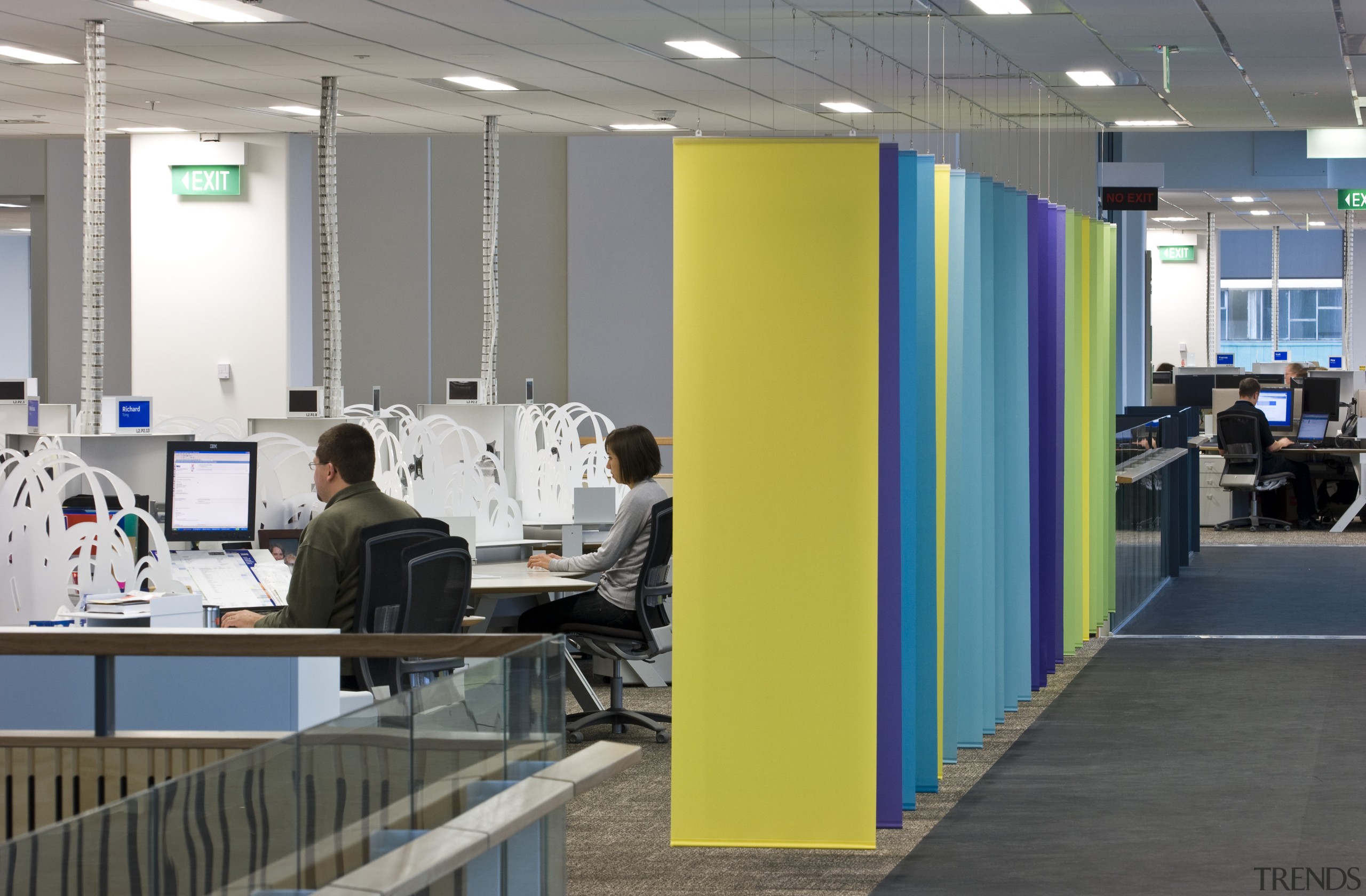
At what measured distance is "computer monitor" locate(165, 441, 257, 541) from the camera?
6285 mm

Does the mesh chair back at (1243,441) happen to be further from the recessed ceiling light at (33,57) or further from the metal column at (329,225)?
the recessed ceiling light at (33,57)

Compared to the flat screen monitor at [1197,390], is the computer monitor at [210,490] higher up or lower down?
lower down

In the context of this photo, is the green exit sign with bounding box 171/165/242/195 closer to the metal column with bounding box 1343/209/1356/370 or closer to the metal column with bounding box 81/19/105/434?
the metal column with bounding box 81/19/105/434

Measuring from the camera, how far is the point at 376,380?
53.0 feet

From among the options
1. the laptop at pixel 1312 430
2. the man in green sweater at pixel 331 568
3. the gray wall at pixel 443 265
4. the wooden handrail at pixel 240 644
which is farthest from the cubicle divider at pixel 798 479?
the gray wall at pixel 443 265

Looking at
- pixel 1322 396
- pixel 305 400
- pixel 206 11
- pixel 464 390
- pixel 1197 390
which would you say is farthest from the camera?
pixel 1197 390

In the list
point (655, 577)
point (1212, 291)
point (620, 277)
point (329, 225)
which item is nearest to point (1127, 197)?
point (620, 277)

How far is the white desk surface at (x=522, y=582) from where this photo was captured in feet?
20.4

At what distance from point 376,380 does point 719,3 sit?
333 inches

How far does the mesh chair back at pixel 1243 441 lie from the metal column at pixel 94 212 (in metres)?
9.43

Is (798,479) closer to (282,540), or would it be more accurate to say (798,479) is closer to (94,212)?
(282,540)

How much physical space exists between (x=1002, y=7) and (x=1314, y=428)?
806cm

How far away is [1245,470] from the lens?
47.4 feet

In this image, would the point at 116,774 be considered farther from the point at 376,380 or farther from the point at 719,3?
the point at 376,380
